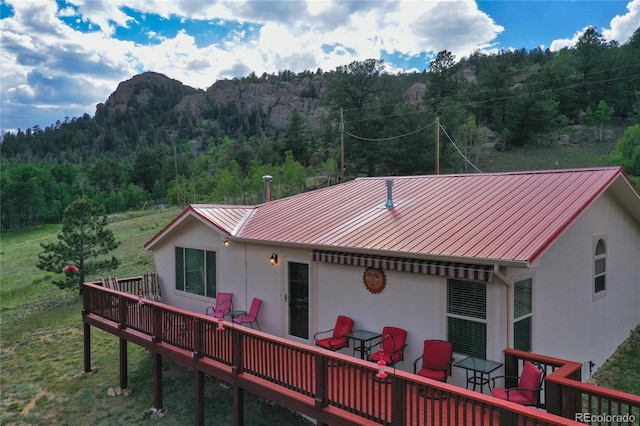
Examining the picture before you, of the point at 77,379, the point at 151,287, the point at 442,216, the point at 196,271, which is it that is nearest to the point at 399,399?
the point at 442,216

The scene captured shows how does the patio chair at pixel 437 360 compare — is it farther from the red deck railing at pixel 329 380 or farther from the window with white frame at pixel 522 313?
the window with white frame at pixel 522 313

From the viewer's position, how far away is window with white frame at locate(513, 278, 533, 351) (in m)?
6.19

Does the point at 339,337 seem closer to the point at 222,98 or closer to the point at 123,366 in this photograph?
the point at 123,366

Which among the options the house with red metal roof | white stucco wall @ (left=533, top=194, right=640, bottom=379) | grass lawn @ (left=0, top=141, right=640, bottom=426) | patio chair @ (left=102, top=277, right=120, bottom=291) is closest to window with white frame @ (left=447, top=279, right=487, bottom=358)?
the house with red metal roof

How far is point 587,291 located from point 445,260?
3.66 meters

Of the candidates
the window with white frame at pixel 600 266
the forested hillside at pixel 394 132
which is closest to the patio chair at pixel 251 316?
the window with white frame at pixel 600 266

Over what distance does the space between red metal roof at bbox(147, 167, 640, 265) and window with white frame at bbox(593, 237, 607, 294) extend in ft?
4.01

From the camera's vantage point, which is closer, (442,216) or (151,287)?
(442,216)

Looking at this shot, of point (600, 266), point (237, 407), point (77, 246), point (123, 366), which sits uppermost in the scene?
point (600, 266)

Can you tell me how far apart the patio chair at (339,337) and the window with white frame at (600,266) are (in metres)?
4.71

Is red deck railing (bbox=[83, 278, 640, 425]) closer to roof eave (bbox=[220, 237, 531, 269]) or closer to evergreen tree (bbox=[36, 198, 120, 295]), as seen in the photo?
roof eave (bbox=[220, 237, 531, 269])

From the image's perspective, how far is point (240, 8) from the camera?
17.8m

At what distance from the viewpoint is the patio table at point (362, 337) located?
7211 millimetres

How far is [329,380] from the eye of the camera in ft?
21.0
